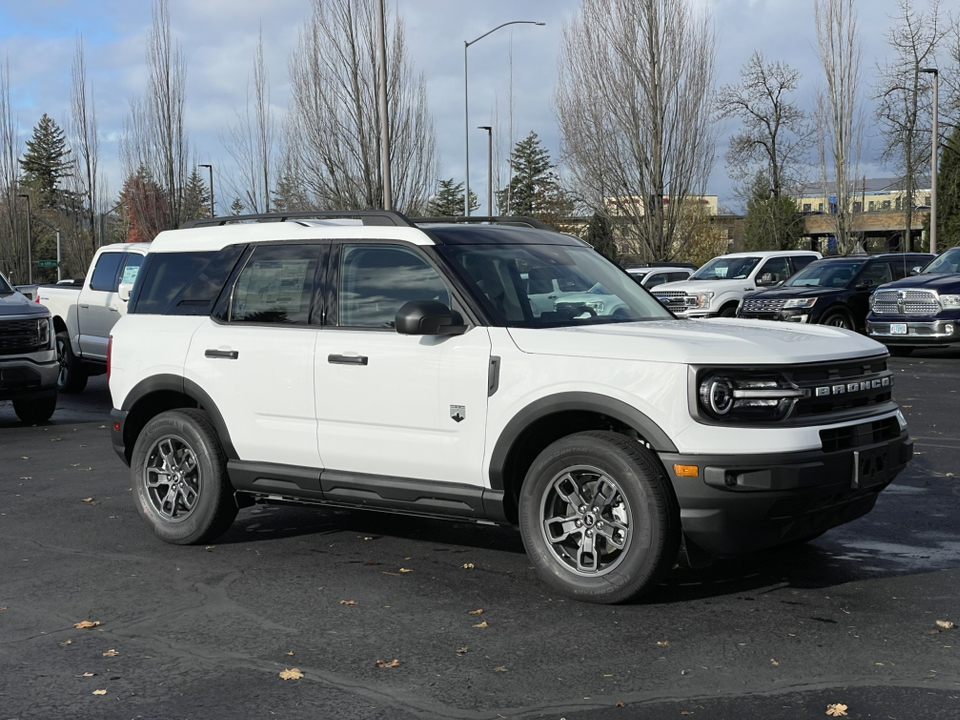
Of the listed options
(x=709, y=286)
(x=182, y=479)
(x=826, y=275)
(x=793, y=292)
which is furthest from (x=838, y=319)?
(x=182, y=479)

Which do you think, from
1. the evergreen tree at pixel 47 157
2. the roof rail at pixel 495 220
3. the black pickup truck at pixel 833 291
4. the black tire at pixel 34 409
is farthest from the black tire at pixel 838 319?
the evergreen tree at pixel 47 157

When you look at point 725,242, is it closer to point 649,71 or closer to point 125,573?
point 649,71

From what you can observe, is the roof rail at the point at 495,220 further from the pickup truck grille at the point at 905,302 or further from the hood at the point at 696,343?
the pickup truck grille at the point at 905,302

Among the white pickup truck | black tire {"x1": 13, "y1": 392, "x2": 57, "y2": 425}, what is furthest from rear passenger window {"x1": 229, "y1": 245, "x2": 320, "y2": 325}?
the white pickup truck

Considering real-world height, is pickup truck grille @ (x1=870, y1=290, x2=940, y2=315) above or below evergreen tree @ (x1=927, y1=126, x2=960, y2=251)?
below

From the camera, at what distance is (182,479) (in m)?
7.11

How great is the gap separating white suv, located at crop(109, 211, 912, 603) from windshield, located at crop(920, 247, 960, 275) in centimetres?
1456

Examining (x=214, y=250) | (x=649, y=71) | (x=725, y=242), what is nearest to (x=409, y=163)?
(x=649, y=71)

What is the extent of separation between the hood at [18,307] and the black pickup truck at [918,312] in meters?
12.6

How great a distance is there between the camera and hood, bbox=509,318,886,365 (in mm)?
5305

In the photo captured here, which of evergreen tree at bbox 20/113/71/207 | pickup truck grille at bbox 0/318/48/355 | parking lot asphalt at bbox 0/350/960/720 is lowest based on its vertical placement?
parking lot asphalt at bbox 0/350/960/720

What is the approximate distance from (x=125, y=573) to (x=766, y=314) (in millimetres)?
16582

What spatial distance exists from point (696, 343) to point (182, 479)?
3345mm

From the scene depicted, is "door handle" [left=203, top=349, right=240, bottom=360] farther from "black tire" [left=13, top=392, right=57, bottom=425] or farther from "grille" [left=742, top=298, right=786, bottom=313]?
"grille" [left=742, top=298, right=786, bottom=313]
